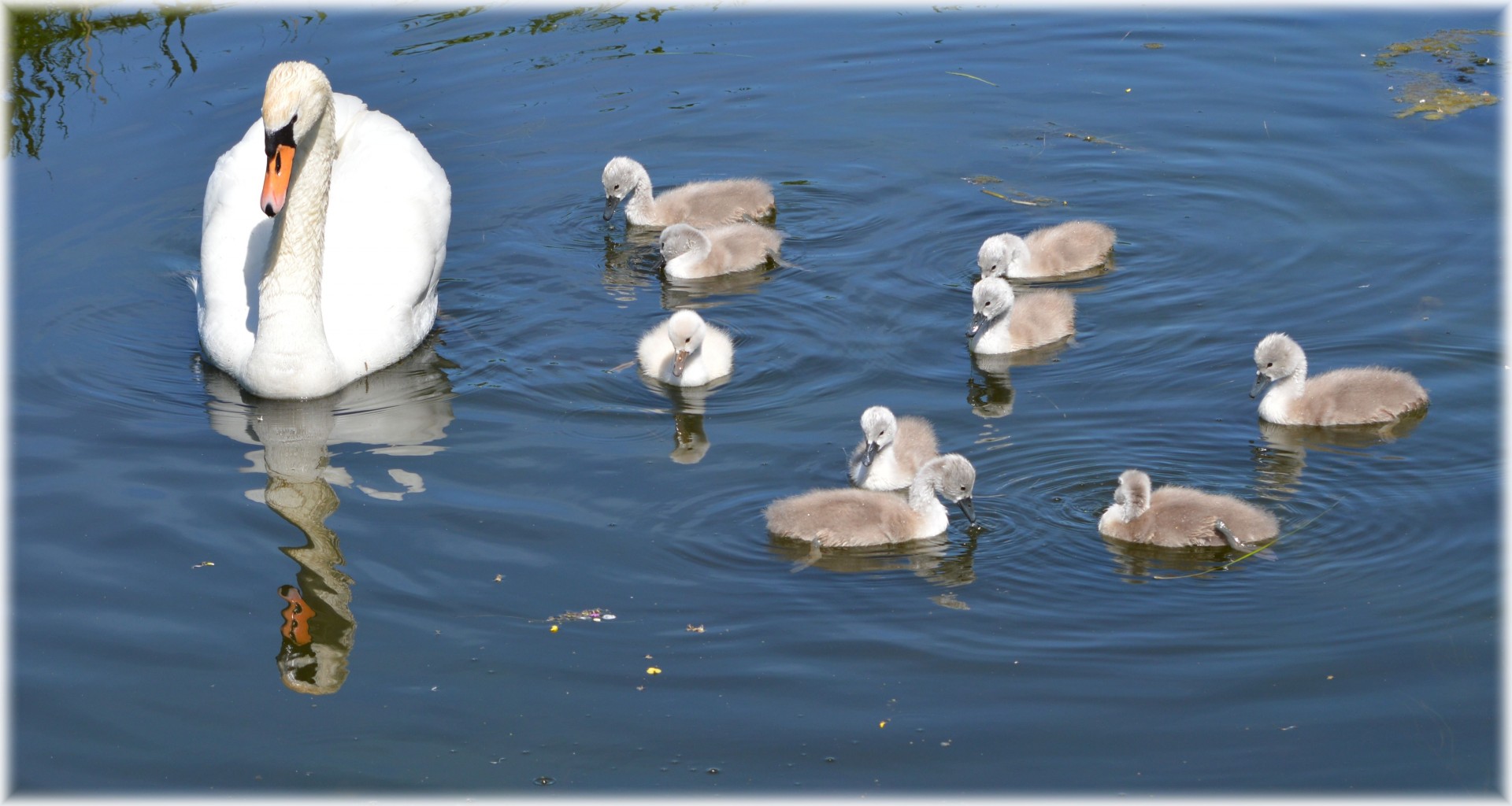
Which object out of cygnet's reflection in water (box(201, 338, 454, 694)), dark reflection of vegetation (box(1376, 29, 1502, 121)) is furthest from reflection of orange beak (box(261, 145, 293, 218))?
dark reflection of vegetation (box(1376, 29, 1502, 121))

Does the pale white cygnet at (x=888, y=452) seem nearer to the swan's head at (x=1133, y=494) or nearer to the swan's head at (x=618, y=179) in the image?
the swan's head at (x=1133, y=494)

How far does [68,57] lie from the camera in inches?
567

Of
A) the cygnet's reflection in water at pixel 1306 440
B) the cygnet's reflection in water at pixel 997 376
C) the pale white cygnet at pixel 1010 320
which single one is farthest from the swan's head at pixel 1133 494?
the pale white cygnet at pixel 1010 320

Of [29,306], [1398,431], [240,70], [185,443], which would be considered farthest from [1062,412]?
[240,70]

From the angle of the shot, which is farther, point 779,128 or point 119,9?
point 119,9

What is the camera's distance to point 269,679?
6441mm

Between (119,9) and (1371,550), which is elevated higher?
(119,9)

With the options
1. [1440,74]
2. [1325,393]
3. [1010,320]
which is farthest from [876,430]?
[1440,74]

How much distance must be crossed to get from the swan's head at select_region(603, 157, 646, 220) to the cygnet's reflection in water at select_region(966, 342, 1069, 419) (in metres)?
3.00

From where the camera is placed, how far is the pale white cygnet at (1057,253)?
33.3ft

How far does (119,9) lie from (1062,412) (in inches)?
408

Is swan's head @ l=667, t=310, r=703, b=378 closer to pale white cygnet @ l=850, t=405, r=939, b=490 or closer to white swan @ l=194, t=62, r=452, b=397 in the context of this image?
pale white cygnet @ l=850, t=405, r=939, b=490

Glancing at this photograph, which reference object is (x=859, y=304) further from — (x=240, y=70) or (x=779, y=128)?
(x=240, y=70)

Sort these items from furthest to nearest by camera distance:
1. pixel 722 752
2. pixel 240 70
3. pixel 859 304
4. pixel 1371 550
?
pixel 240 70 < pixel 859 304 < pixel 1371 550 < pixel 722 752
